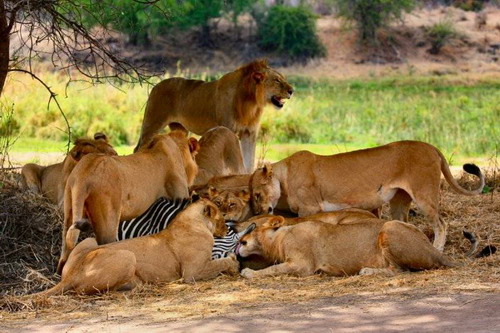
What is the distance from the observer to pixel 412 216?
10.8m

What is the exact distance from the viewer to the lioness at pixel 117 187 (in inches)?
325

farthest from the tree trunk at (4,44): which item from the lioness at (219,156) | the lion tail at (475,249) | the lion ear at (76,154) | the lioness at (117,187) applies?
the lion tail at (475,249)

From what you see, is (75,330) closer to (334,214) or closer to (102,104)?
(334,214)

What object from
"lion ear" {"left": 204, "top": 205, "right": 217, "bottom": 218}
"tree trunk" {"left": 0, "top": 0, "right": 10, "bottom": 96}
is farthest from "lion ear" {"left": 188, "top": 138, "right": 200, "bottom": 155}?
"tree trunk" {"left": 0, "top": 0, "right": 10, "bottom": 96}

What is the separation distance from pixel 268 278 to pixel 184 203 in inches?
51.2

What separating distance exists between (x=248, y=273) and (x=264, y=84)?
4.62 metres

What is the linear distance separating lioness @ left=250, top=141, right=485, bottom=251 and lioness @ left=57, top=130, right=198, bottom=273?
0.78 meters

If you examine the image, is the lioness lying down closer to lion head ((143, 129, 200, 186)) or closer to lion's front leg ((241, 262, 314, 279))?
lion's front leg ((241, 262, 314, 279))

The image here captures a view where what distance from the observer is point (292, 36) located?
37812mm

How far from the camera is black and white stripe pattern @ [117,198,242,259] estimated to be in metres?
8.94

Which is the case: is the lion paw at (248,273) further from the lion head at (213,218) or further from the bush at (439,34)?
the bush at (439,34)

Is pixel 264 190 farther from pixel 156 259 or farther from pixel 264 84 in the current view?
pixel 264 84

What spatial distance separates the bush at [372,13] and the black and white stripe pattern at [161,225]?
30221 mm

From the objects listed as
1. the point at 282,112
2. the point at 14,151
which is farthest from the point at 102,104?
the point at 14,151
